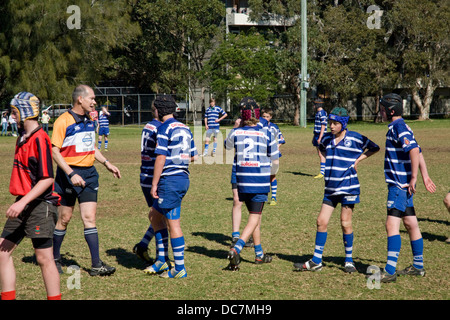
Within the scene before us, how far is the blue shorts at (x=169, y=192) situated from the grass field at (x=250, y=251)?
37.6 inches

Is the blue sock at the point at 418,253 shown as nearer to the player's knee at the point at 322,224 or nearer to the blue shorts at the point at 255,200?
the player's knee at the point at 322,224

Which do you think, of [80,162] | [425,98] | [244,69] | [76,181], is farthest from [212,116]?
[425,98]

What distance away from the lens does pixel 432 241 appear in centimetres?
853

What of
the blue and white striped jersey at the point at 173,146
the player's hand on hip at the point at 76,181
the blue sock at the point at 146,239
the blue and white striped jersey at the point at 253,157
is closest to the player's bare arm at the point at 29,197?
the player's hand on hip at the point at 76,181

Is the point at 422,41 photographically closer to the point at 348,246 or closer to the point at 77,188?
the point at 348,246

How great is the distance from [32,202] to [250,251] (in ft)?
13.0

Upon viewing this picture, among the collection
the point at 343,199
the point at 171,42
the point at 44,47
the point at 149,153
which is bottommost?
the point at 343,199

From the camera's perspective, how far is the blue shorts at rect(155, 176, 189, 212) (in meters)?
6.46

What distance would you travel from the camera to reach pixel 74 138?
6754mm

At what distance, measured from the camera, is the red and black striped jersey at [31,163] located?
495 centimetres

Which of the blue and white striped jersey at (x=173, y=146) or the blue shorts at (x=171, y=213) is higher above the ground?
the blue and white striped jersey at (x=173, y=146)

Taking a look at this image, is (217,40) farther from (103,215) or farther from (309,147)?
(103,215)

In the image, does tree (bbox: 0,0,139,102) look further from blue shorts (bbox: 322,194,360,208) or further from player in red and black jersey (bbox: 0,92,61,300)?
player in red and black jersey (bbox: 0,92,61,300)

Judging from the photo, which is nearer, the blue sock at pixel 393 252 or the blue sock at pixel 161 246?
the blue sock at pixel 393 252
